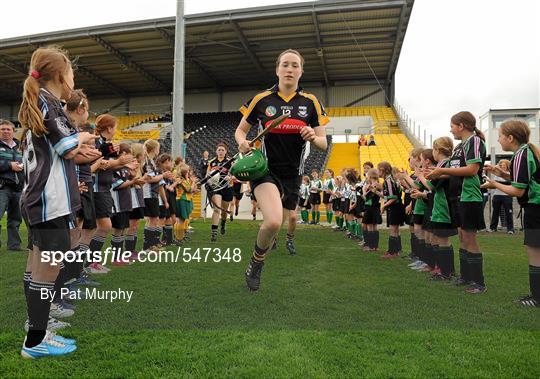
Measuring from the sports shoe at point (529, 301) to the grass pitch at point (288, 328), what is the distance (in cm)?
15

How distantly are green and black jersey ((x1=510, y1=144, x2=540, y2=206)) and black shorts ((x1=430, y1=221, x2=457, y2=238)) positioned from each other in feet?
3.15

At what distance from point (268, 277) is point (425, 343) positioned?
237 cm

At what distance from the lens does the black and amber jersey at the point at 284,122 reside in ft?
14.5

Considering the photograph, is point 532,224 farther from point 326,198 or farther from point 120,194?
point 326,198

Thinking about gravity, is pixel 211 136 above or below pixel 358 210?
above

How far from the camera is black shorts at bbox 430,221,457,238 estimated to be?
16.1 feet

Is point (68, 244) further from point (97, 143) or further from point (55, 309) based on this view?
point (97, 143)

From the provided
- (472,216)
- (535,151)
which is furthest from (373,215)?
(535,151)

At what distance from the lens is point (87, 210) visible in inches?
164

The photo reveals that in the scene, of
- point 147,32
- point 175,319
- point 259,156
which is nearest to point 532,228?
point 259,156

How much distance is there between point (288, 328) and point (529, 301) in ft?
8.30

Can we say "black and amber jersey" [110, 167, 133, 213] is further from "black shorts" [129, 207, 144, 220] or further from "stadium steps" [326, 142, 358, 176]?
"stadium steps" [326, 142, 358, 176]

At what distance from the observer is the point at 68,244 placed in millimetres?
2713

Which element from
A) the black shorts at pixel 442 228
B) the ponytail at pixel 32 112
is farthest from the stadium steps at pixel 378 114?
the ponytail at pixel 32 112
